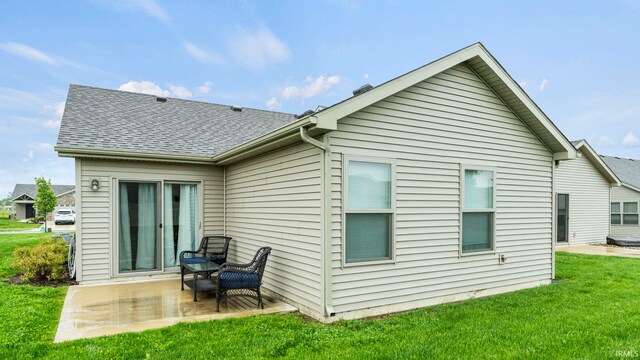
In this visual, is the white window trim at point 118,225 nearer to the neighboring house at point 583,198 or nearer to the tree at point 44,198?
the neighboring house at point 583,198

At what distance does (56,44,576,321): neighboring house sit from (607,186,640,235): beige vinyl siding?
13.2 m

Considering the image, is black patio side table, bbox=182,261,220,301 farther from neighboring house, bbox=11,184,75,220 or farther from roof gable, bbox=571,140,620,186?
neighboring house, bbox=11,184,75,220

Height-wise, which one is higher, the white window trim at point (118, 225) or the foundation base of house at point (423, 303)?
the white window trim at point (118, 225)

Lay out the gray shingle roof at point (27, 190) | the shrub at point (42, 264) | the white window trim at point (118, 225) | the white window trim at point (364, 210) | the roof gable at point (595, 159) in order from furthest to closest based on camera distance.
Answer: the gray shingle roof at point (27, 190), the roof gable at point (595, 159), the white window trim at point (118, 225), the shrub at point (42, 264), the white window trim at point (364, 210)

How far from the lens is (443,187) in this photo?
5.98m

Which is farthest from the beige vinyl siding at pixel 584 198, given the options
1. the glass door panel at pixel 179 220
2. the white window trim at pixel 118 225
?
the white window trim at pixel 118 225

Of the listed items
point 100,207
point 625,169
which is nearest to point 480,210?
point 100,207

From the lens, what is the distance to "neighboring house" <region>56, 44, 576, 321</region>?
16.7 ft

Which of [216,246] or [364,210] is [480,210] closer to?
[364,210]

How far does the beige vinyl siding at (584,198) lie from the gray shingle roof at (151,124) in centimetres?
1089

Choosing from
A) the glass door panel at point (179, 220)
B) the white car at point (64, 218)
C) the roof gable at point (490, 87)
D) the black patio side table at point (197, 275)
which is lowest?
the white car at point (64, 218)

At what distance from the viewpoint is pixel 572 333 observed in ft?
13.9

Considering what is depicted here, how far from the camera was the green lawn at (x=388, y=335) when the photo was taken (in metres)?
3.70

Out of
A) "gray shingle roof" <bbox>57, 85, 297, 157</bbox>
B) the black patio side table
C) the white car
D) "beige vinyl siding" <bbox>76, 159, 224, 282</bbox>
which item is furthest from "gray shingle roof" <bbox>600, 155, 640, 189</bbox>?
the white car
